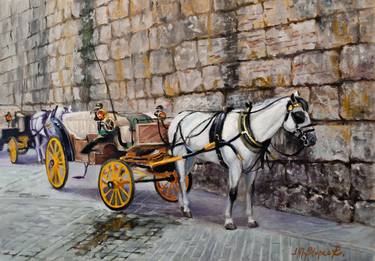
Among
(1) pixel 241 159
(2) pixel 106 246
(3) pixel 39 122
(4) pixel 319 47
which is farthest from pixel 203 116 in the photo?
(3) pixel 39 122

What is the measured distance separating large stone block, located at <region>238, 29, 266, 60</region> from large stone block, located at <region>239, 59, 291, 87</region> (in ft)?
0.32

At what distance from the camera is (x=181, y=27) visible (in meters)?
5.92

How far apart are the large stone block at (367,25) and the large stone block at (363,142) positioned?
89cm

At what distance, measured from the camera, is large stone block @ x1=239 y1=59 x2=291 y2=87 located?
15.9ft

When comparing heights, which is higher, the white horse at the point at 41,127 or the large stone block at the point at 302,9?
the large stone block at the point at 302,9

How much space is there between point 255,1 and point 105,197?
309cm

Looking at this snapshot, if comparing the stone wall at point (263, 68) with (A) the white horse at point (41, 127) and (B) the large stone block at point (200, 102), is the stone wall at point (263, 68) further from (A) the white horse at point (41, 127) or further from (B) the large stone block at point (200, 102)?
(A) the white horse at point (41, 127)

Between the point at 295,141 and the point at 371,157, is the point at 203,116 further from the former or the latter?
the point at 371,157

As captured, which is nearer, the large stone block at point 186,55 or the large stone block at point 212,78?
the large stone block at point 212,78

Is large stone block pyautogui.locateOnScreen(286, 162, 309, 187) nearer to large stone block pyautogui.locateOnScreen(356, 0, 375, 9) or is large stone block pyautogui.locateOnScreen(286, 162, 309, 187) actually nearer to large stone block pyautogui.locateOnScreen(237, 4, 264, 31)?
large stone block pyautogui.locateOnScreen(237, 4, 264, 31)

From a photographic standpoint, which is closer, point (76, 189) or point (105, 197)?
point (105, 197)

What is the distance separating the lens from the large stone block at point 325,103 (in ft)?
14.7

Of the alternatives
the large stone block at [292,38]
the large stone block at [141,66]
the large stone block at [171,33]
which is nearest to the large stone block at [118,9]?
the large stone block at [141,66]

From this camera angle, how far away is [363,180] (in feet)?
14.1
